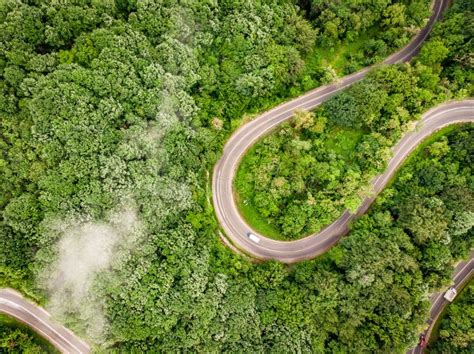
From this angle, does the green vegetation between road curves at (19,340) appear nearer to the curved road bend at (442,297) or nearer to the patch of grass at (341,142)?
the patch of grass at (341,142)

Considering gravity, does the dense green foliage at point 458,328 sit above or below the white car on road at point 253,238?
above

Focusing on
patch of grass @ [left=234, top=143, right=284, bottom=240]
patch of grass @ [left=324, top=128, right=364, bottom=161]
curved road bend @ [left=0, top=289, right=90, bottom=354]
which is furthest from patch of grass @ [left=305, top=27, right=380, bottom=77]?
curved road bend @ [left=0, top=289, right=90, bottom=354]

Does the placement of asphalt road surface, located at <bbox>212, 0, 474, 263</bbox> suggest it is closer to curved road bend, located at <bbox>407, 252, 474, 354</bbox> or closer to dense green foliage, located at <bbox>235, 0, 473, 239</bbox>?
dense green foliage, located at <bbox>235, 0, 473, 239</bbox>

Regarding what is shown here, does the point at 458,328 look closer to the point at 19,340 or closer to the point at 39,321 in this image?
the point at 39,321

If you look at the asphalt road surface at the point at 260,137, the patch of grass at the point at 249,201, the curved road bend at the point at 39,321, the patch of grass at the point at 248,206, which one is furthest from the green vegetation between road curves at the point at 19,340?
the patch of grass at the point at 249,201

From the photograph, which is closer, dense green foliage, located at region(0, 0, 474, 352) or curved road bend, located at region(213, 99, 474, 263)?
dense green foliage, located at region(0, 0, 474, 352)

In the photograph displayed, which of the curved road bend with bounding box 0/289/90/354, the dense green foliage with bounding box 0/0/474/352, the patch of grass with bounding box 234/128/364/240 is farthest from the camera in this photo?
the patch of grass with bounding box 234/128/364/240

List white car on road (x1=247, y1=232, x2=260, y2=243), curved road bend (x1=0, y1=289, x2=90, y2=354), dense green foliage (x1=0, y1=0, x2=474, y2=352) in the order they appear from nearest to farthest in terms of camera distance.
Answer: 1. dense green foliage (x1=0, y1=0, x2=474, y2=352)
2. curved road bend (x1=0, y1=289, x2=90, y2=354)
3. white car on road (x1=247, y1=232, x2=260, y2=243)
